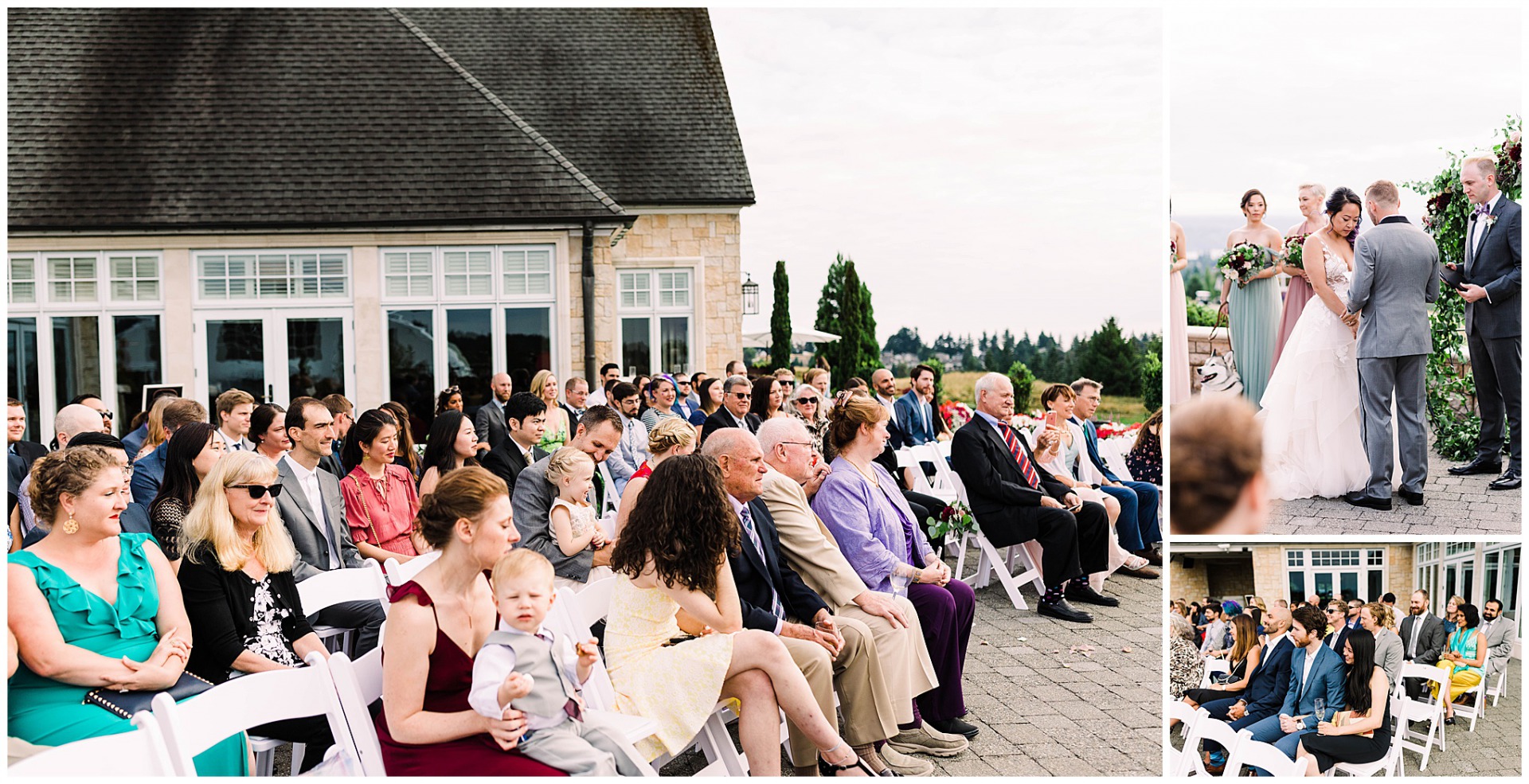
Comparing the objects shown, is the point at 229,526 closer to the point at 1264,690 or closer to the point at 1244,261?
the point at 1264,690

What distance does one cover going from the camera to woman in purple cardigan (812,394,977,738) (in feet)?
16.5

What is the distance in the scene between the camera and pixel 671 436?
564 cm

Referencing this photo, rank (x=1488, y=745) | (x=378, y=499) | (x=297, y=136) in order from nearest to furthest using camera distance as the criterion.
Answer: (x=1488, y=745), (x=378, y=499), (x=297, y=136)

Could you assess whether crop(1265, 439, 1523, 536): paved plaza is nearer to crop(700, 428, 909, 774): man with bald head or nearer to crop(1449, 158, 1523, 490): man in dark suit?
crop(1449, 158, 1523, 490): man in dark suit

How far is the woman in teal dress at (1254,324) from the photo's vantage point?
6.31 m

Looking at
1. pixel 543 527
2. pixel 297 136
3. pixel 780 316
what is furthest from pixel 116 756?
pixel 780 316

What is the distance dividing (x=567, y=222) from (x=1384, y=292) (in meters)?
11.2

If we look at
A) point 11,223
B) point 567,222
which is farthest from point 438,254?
point 11,223

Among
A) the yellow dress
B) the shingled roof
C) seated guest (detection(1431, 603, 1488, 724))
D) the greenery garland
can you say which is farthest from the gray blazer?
the shingled roof

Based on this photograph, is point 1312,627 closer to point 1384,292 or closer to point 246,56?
point 1384,292

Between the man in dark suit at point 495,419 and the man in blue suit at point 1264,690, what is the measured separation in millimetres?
4282

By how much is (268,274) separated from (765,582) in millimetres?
12446

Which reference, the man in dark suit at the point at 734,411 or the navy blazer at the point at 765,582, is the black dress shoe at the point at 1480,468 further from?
the man in dark suit at the point at 734,411

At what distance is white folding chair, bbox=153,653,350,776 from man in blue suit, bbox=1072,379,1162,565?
6151 mm
